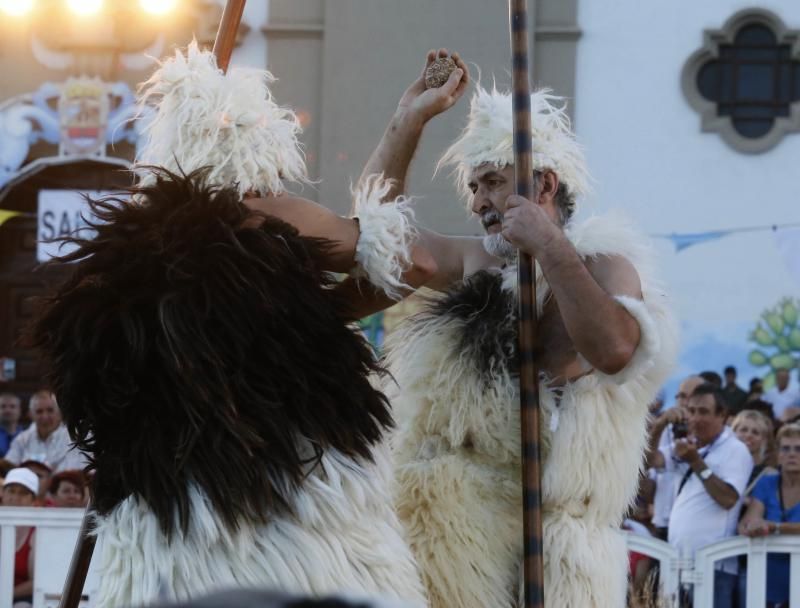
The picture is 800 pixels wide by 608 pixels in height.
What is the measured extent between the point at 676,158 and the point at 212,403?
8536 millimetres

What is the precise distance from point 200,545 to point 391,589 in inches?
13.9

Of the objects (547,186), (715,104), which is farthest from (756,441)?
(715,104)

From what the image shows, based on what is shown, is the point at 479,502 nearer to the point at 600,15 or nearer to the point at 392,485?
the point at 392,485

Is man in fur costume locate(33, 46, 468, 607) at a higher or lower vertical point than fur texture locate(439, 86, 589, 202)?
lower

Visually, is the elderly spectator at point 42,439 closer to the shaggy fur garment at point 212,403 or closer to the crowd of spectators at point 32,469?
the crowd of spectators at point 32,469

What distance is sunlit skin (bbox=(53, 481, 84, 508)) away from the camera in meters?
6.21

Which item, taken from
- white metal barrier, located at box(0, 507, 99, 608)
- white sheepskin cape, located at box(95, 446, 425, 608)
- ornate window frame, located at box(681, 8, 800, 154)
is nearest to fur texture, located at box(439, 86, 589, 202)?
white sheepskin cape, located at box(95, 446, 425, 608)

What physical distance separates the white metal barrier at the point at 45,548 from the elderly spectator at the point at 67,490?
27.5 inches

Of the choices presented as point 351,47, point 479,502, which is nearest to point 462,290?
point 479,502

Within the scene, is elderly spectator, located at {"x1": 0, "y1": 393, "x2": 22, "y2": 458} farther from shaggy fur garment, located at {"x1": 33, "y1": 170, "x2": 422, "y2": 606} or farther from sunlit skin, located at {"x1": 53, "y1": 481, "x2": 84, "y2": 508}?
shaggy fur garment, located at {"x1": 33, "y1": 170, "x2": 422, "y2": 606}

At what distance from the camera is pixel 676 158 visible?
10430 millimetres

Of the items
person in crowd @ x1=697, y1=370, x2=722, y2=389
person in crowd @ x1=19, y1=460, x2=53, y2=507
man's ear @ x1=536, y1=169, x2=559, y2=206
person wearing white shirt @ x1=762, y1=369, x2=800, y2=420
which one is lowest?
person in crowd @ x1=19, y1=460, x2=53, y2=507

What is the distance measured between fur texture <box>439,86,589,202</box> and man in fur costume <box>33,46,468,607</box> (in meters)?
0.81

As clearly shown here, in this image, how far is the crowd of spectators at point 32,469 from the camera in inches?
216
